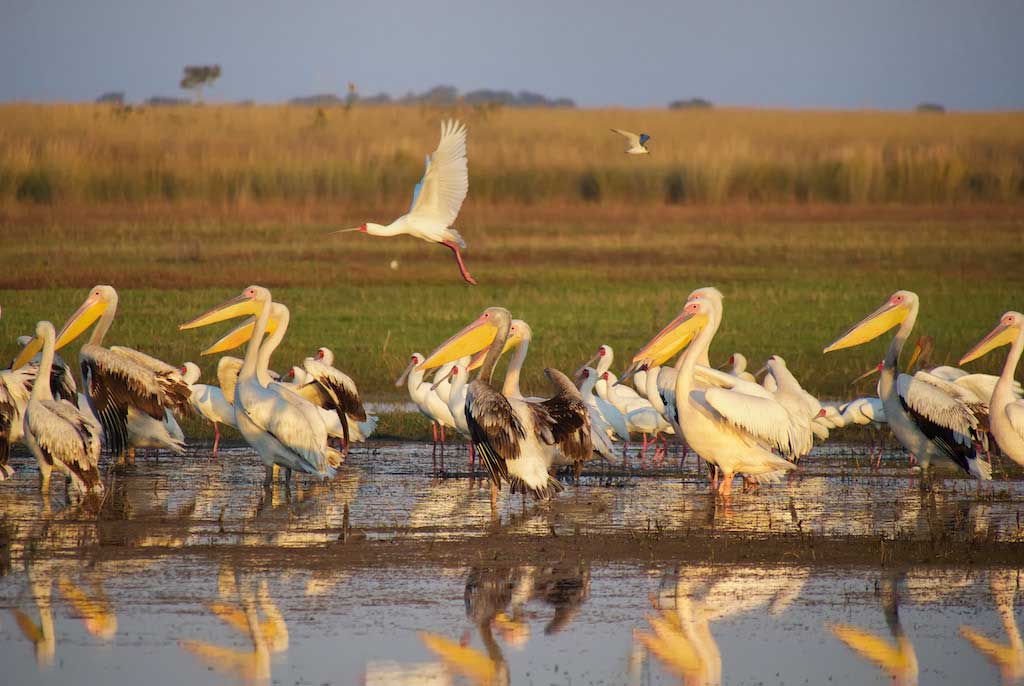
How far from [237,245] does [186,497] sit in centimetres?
1626

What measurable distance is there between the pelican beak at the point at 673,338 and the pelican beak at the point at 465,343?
3.35 feet

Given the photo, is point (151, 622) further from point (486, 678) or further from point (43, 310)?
point (43, 310)

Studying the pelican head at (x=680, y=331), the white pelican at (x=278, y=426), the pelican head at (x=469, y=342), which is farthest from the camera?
the pelican head at (x=680, y=331)

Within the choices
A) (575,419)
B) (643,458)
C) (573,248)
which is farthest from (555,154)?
(575,419)

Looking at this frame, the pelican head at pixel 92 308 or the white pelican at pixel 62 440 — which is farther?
the pelican head at pixel 92 308

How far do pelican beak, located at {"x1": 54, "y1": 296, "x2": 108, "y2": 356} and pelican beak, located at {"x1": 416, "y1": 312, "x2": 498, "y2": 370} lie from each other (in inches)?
106

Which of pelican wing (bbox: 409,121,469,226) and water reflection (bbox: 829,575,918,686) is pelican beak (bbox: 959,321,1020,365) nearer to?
pelican wing (bbox: 409,121,469,226)

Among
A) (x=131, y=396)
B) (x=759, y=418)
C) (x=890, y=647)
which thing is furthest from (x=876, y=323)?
(x=890, y=647)

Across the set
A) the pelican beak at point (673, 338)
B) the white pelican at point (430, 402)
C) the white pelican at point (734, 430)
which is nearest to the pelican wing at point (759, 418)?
the white pelican at point (734, 430)

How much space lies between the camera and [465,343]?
31.9 ft

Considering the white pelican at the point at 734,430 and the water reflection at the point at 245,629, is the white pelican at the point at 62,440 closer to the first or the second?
the water reflection at the point at 245,629

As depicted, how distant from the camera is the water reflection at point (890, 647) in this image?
5281 mm

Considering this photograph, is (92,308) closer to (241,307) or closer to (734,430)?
(241,307)

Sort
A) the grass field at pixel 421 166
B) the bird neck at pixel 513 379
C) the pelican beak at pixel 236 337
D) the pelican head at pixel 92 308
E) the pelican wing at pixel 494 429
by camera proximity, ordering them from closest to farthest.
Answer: the pelican wing at pixel 494 429 < the bird neck at pixel 513 379 < the pelican head at pixel 92 308 < the pelican beak at pixel 236 337 < the grass field at pixel 421 166
